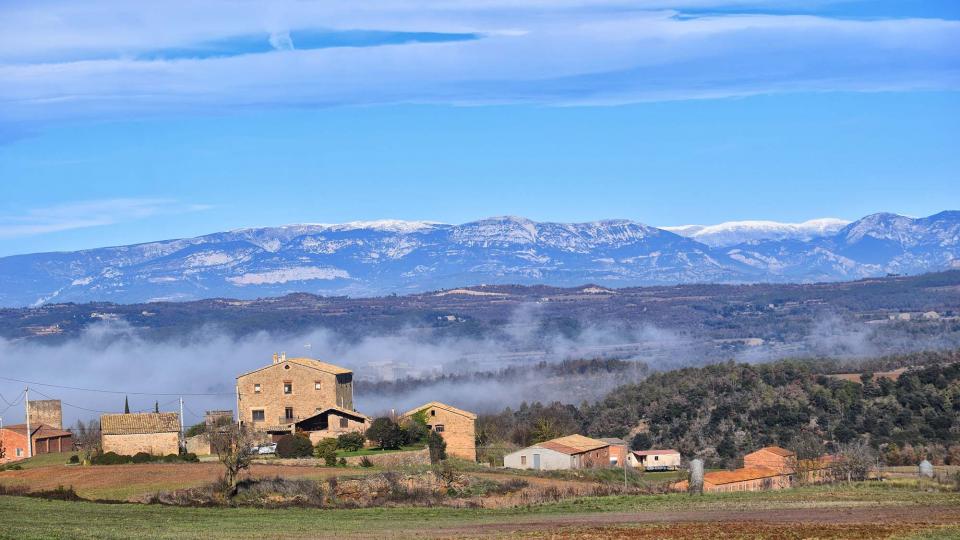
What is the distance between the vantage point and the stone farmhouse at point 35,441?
267ft

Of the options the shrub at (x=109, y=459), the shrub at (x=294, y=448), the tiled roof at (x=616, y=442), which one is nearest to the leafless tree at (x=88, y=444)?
the shrub at (x=109, y=459)

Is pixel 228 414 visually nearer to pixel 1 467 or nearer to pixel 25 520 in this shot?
pixel 1 467

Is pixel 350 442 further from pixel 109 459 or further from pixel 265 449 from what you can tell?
pixel 109 459

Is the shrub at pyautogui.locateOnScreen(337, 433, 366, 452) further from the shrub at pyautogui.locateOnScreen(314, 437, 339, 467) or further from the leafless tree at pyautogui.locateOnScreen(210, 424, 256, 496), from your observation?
the leafless tree at pyautogui.locateOnScreen(210, 424, 256, 496)

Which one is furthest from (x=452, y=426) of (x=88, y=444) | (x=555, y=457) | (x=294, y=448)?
(x=88, y=444)

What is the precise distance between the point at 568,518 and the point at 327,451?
25005 millimetres

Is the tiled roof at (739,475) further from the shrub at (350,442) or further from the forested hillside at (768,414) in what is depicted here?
the shrub at (350,442)

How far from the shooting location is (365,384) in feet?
559

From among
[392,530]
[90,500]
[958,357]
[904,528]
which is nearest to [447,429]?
[90,500]

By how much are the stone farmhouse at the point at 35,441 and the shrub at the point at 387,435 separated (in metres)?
19.4

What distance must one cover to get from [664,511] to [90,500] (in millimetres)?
20140

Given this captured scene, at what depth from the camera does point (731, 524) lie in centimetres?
4147

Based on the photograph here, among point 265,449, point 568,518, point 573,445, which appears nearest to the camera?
point 568,518

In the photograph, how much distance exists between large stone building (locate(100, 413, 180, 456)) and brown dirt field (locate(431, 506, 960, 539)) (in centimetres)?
3059
